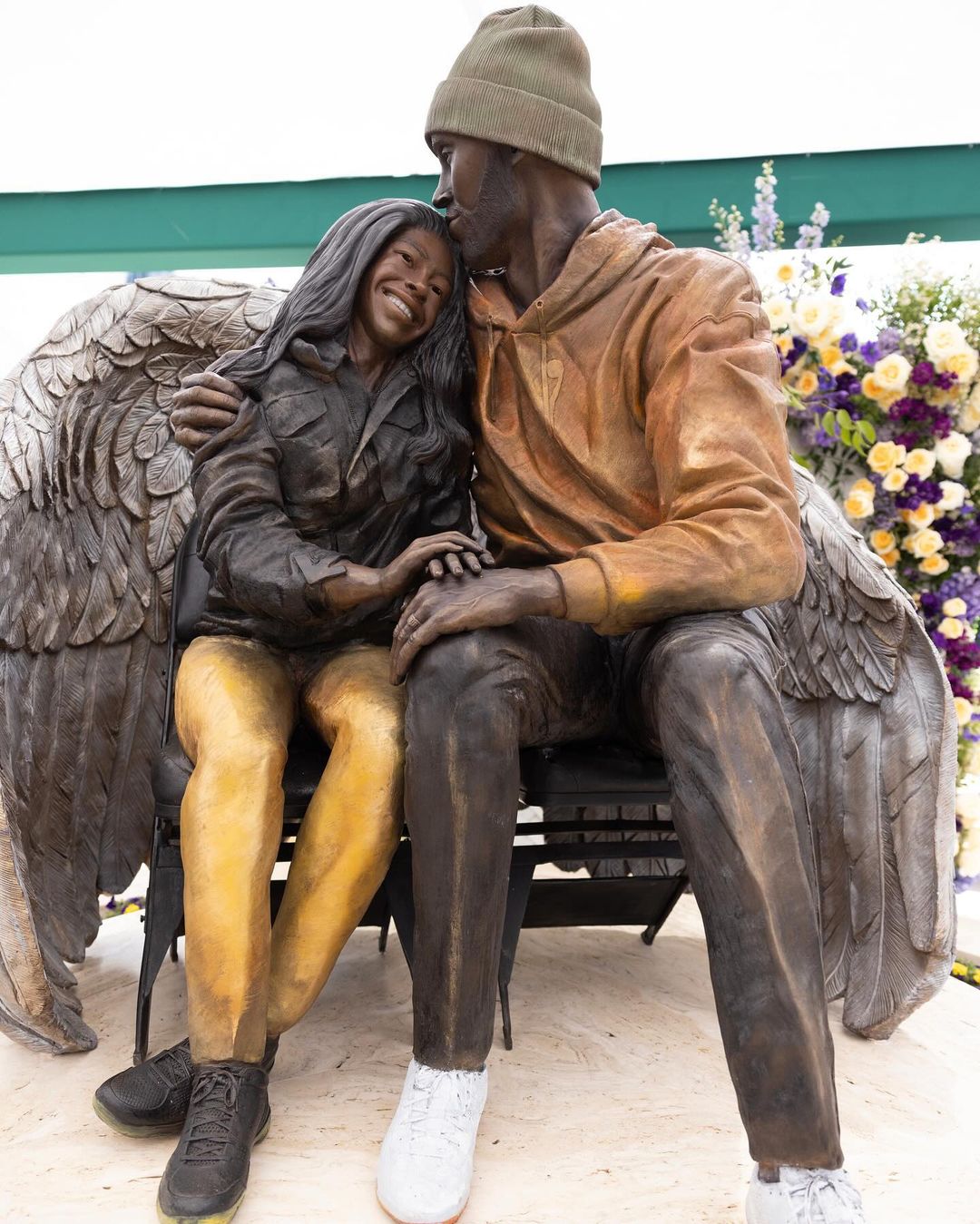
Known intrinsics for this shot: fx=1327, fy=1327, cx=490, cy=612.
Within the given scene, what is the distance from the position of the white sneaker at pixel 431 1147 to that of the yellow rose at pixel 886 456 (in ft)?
6.86

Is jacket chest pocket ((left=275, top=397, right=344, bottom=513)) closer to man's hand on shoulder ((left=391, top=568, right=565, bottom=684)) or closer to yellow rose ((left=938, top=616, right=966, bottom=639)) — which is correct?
man's hand on shoulder ((left=391, top=568, right=565, bottom=684))

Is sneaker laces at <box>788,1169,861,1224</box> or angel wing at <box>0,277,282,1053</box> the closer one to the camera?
sneaker laces at <box>788,1169,861,1224</box>

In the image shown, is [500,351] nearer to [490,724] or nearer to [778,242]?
[490,724]

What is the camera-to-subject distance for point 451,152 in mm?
2281

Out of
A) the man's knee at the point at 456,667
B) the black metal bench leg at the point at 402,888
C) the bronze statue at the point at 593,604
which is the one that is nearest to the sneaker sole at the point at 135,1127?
the bronze statue at the point at 593,604

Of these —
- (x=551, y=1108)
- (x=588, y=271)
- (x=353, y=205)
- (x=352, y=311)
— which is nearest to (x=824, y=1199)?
(x=551, y=1108)

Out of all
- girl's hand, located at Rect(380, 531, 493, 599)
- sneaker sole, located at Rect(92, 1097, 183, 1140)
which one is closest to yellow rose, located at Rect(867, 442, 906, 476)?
girl's hand, located at Rect(380, 531, 493, 599)

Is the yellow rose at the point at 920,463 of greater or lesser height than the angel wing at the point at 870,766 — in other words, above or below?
above

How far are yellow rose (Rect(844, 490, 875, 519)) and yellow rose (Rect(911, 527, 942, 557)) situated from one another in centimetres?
14

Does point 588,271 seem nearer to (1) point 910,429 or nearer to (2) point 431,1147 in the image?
(2) point 431,1147

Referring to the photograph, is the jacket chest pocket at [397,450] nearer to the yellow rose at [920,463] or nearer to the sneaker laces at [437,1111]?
the sneaker laces at [437,1111]

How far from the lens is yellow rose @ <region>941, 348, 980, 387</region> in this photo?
344 centimetres

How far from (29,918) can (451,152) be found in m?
1.55

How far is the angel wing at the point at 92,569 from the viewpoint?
2689mm
